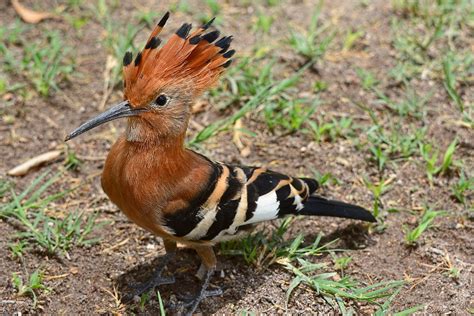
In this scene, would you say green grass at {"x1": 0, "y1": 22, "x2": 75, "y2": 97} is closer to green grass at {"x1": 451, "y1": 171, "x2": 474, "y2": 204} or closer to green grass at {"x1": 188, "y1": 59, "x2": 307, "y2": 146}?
green grass at {"x1": 188, "y1": 59, "x2": 307, "y2": 146}

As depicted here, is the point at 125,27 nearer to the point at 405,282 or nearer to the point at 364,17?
the point at 364,17

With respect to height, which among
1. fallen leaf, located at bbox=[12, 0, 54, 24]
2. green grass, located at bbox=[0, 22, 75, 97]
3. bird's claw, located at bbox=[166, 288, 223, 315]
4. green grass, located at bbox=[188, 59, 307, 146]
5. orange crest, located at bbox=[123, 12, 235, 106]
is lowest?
bird's claw, located at bbox=[166, 288, 223, 315]

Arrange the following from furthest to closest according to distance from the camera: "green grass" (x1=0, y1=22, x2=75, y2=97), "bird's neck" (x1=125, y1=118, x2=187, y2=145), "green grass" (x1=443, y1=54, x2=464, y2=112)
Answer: "green grass" (x1=0, y1=22, x2=75, y2=97), "green grass" (x1=443, y1=54, x2=464, y2=112), "bird's neck" (x1=125, y1=118, x2=187, y2=145)

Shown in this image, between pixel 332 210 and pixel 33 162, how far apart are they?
1936 millimetres

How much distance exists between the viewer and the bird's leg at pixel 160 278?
370 centimetres

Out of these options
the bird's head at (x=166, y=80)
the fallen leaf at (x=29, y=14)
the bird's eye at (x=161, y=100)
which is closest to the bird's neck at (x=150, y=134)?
the bird's head at (x=166, y=80)

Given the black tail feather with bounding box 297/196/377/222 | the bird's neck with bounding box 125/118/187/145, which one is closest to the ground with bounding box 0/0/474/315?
the black tail feather with bounding box 297/196/377/222

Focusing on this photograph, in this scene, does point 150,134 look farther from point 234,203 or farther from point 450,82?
point 450,82

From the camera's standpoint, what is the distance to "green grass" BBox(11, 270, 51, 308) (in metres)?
3.51

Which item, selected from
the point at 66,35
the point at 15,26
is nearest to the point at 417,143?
the point at 66,35

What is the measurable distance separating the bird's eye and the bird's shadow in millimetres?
1065

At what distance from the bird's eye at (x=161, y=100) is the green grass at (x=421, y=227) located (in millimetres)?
1663

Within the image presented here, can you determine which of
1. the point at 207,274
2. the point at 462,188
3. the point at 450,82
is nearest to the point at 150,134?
the point at 207,274

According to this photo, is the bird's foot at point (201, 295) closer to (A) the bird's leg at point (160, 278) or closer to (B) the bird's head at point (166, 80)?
(A) the bird's leg at point (160, 278)
